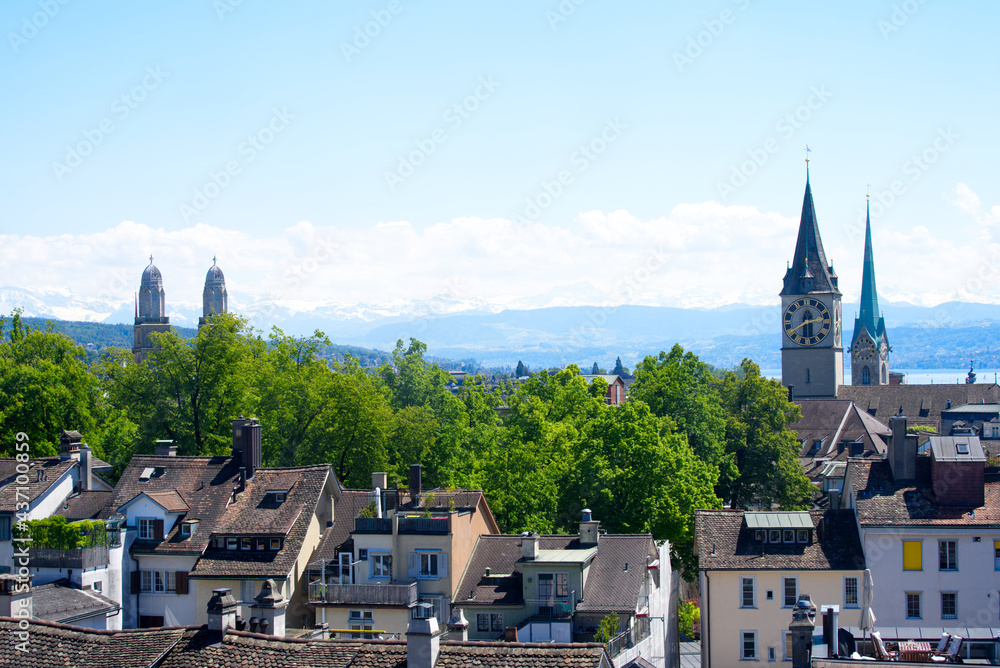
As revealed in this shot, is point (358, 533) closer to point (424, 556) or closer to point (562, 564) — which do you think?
point (424, 556)

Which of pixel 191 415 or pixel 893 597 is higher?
pixel 191 415

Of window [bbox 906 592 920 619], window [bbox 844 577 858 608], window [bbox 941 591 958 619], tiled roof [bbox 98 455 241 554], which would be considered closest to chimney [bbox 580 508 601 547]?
window [bbox 844 577 858 608]

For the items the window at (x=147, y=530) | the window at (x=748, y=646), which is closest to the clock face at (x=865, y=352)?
the window at (x=748, y=646)

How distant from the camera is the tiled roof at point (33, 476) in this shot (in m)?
49.0

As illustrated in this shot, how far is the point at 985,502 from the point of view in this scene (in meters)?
43.0

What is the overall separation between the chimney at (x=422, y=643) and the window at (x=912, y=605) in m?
26.1

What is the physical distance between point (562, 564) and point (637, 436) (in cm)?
1826

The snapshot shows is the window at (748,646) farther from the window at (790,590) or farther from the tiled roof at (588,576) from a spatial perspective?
the tiled roof at (588,576)

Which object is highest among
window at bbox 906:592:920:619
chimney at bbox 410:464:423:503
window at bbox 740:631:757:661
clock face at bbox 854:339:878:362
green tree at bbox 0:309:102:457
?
clock face at bbox 854:339:878:362

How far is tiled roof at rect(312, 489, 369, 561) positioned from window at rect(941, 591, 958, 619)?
2300cm

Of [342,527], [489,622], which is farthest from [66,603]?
[489,622]

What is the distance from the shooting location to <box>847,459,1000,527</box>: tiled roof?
4238 centimetres

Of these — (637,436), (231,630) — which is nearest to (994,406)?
(637,436)

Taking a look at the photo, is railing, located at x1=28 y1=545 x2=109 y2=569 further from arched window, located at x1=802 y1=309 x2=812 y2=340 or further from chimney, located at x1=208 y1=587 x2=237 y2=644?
arched window, located at x1=802 y1=309 x2=812 y2=340
